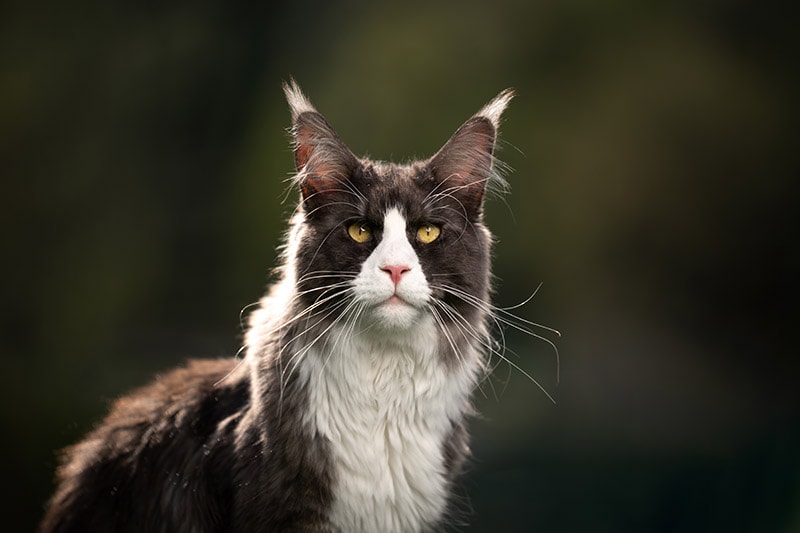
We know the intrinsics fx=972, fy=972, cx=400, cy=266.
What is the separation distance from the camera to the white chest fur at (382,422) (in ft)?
9.28

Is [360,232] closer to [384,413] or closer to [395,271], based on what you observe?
[395,271]

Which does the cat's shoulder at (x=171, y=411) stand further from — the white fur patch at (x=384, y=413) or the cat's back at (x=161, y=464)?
the white fur patch at (x=384, y=413)

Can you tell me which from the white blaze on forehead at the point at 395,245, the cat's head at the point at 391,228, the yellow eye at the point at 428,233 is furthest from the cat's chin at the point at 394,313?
the yellow eye at the point at 428,233

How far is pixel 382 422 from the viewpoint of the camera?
9.53 feet

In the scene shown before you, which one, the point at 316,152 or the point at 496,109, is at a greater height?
the point at 496,109

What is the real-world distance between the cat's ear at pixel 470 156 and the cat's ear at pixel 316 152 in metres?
0.28

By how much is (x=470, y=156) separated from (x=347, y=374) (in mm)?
760

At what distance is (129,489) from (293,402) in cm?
66

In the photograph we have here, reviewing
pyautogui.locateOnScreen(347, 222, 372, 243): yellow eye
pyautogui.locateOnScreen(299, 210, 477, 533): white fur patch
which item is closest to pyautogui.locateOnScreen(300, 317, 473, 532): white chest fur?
pyautogui.locateOnScreen(299, 210, 477, 533): white fur patch

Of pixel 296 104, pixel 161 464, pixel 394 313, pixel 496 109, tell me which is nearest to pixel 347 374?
pixel 394 313

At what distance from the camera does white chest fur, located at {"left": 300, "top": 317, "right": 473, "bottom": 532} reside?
283 cm

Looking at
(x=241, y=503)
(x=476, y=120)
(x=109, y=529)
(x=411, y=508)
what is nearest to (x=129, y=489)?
(x=109, y=529)

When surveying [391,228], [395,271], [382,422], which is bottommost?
[382,422]

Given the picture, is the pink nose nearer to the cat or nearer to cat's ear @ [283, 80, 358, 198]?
the cat
